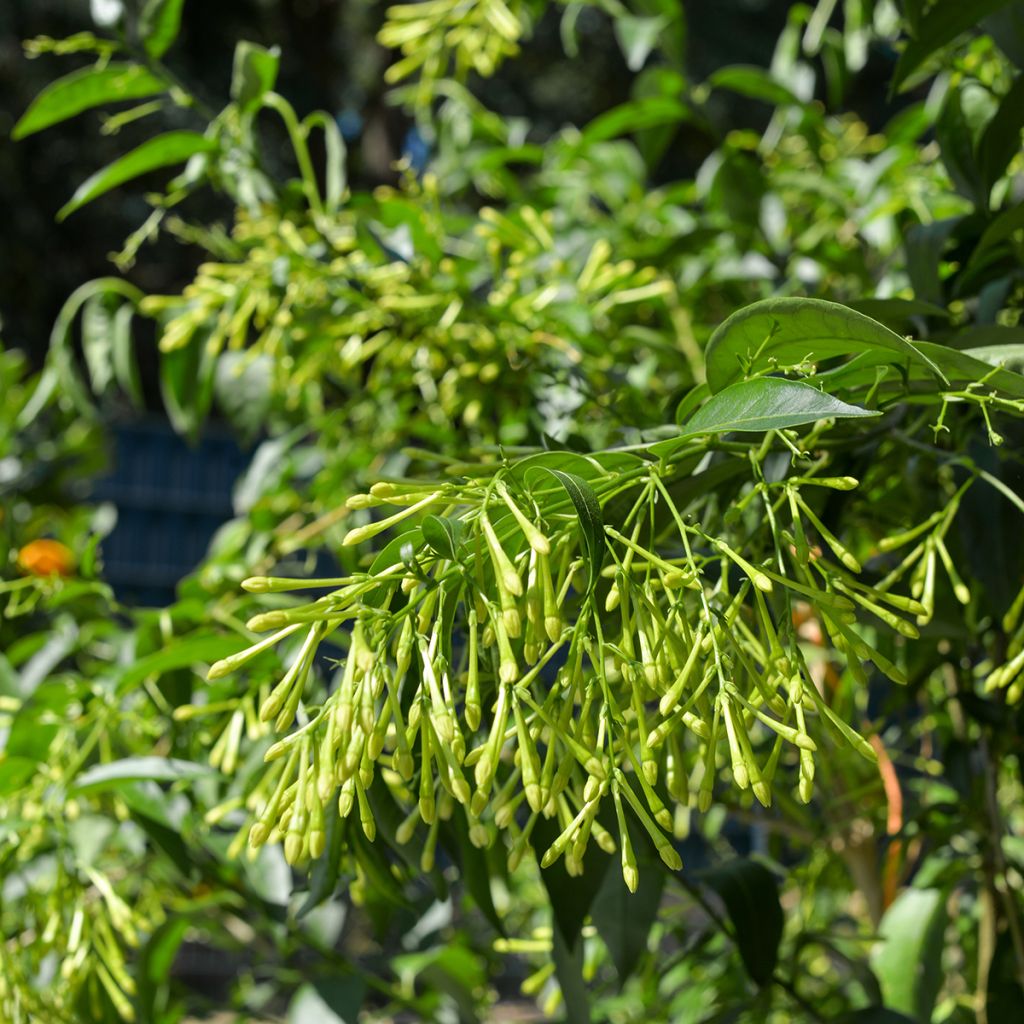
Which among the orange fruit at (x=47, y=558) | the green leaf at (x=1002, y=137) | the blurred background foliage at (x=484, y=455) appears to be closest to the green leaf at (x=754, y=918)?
the blurred background foliage at (x=484, y=455)

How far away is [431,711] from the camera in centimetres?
37

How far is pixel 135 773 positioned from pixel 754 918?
11.9 inches

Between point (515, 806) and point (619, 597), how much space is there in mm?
82

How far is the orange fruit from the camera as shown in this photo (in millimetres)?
1122

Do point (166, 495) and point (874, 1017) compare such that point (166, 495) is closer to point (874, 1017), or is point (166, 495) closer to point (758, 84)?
point (758, 84)

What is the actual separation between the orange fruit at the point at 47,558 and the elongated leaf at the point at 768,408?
33.0 inches

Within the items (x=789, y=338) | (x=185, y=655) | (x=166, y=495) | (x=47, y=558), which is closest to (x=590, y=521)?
(x=789, y=338)

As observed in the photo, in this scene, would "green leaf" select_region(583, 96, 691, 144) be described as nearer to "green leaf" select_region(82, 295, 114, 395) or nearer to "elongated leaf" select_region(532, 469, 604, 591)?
"green leaf" select_region(82, 295, 114, 395)

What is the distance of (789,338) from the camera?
16.5 inches

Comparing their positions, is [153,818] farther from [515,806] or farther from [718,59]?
[718,59]

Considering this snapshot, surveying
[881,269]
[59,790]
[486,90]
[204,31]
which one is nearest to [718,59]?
[486,90]

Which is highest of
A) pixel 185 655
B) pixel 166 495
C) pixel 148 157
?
pixel 148 157

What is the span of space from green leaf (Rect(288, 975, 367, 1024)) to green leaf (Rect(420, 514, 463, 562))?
394 mm

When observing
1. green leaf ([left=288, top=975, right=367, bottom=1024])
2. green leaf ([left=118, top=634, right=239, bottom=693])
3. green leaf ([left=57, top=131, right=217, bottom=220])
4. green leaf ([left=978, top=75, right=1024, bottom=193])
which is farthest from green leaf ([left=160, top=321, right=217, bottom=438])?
green leaf ([left=978, top=75, right=1024, bottom=193])
